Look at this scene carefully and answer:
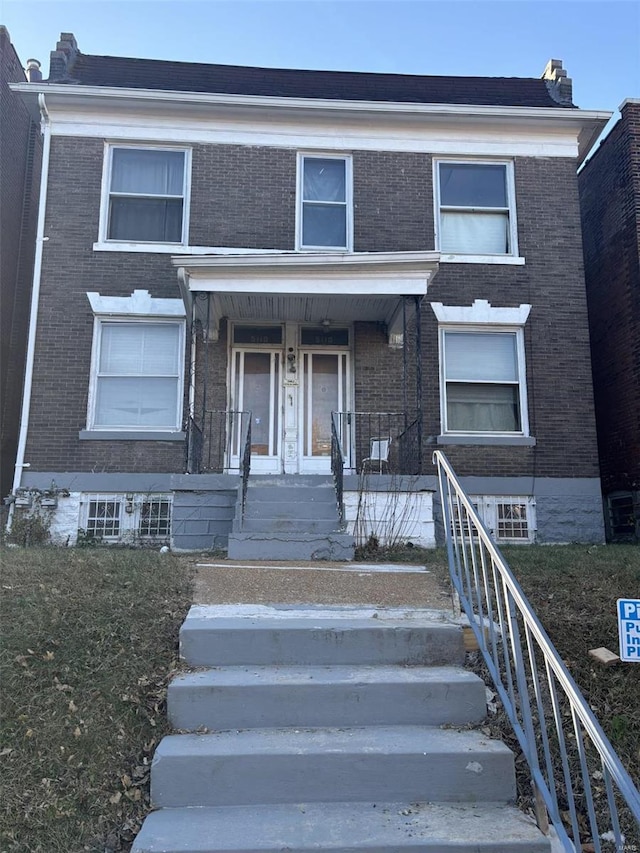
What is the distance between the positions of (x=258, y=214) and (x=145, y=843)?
9.25 metres

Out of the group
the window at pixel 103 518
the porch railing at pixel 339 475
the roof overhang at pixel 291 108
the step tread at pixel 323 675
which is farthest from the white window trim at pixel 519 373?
the step tread at pixel 323 675

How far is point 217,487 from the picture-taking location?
823 cm

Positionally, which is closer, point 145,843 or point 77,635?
point 145,843

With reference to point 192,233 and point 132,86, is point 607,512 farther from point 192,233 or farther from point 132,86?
point 132,86

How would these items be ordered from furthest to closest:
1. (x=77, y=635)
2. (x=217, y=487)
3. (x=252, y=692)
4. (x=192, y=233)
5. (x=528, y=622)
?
(x=192, y=233)
(x=217, y=487)
(x=77, y=635)
(x=252, y=692)
(x=528, y=622)

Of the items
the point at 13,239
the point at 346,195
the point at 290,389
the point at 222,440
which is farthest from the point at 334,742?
the point at 13,239

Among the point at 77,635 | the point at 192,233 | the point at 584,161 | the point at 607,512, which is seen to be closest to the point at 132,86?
the point at 192,233

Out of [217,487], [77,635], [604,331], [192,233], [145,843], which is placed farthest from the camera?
[604,331]

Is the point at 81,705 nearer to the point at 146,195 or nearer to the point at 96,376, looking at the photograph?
the point at 96,376

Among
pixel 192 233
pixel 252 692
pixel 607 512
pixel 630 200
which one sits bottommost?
pixel 252 692

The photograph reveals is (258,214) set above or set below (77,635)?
above

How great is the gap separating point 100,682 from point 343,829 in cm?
163

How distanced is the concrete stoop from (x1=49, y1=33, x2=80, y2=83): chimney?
33.9ft

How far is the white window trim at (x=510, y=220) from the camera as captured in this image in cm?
1065
